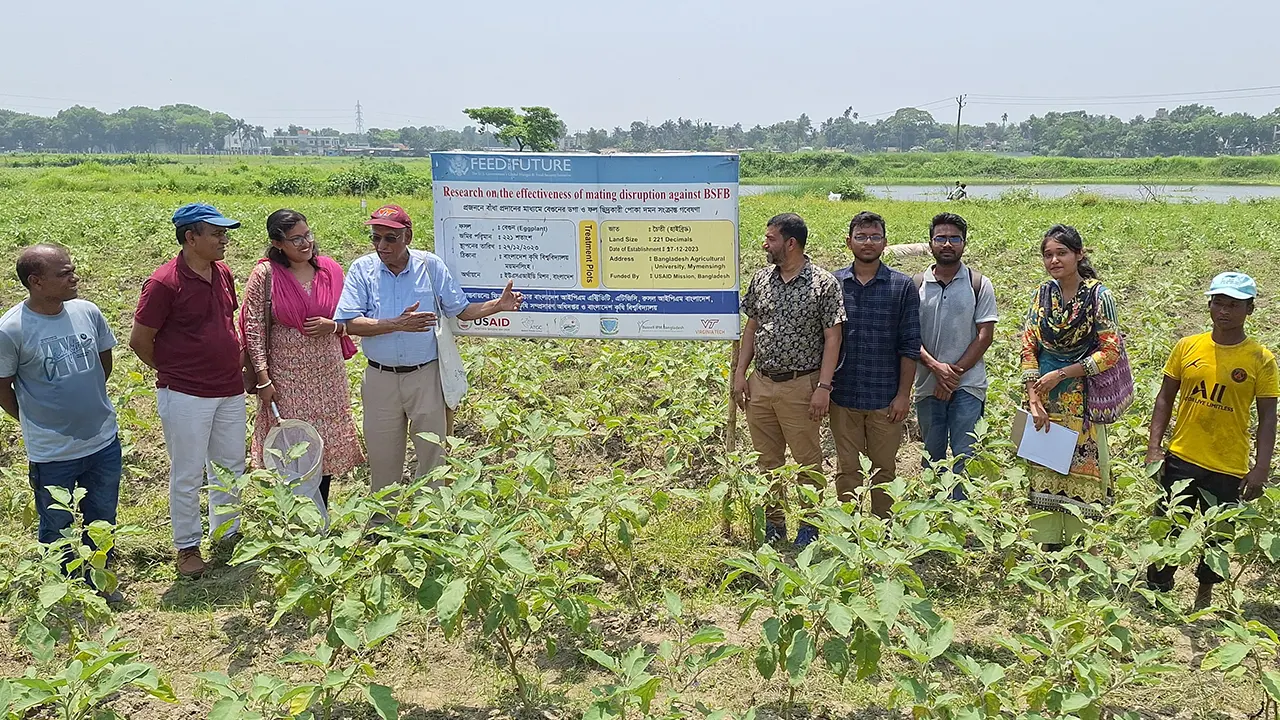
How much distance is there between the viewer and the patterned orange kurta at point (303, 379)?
14.3ft

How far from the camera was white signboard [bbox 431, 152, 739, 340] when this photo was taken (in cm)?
490

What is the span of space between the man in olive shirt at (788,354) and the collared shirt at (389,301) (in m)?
1.55

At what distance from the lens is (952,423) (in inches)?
177

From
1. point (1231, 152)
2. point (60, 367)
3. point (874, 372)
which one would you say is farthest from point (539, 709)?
point (1231, 152)

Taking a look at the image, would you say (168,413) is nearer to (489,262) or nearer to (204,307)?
(204,307)

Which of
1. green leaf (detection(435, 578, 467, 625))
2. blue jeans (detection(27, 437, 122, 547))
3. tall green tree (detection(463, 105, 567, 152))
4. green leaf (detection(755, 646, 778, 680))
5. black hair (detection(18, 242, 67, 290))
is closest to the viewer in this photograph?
green leaf (detection(435, 578, 467, 625))

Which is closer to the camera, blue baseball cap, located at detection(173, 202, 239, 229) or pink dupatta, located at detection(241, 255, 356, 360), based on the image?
blue baseball cap, located at detection(173, 202, 239, 229)

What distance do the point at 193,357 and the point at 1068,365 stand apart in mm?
3870

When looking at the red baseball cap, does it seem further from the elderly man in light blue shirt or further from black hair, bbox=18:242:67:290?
black hair, bbox=18:242:67:290

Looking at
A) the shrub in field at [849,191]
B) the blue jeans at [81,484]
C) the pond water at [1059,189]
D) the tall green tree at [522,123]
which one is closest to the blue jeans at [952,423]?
the blue jeans at [81,484]

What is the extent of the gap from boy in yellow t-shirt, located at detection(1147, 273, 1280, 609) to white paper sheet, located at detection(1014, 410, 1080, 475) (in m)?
0.32

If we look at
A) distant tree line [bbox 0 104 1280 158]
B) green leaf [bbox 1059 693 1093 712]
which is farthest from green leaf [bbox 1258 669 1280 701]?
distant tree line [bbox 0 104 1280 158]

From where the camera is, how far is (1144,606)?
12.8 ft

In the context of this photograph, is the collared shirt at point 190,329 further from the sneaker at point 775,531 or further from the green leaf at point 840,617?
the green leaf at point 840,617
